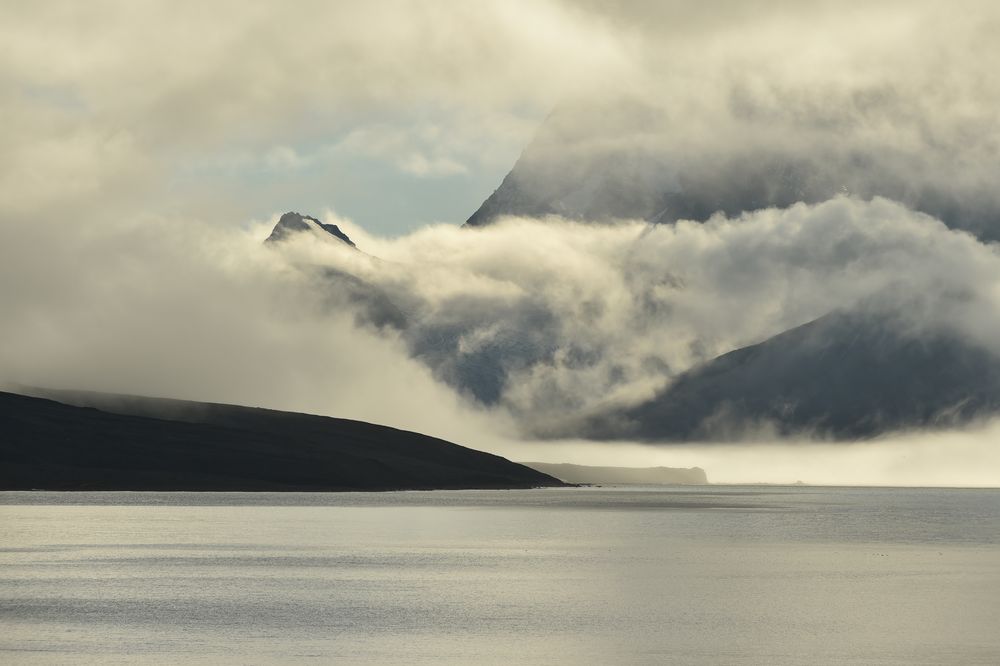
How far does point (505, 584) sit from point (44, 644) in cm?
4356

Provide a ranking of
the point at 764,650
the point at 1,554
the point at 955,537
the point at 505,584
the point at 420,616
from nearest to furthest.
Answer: the point at 764,650
the point at 420,616
the point at 505,584
the point at 1,554
the point at 955,537

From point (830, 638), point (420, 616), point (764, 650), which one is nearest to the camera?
point (764, 650)

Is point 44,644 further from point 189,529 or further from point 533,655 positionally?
point 189,529

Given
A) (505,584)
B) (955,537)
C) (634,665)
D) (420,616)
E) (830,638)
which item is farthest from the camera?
(955,537)

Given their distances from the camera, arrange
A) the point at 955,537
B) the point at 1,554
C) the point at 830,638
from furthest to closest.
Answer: the point at 955,537, the point at 1,554, the point at 830,638

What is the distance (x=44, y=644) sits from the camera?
71188 mm

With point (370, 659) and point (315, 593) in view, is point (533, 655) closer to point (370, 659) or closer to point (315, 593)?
point (370, 659)

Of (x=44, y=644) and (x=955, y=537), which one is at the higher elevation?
(x=955, y=537)

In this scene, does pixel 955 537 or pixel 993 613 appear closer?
pixel 993 613

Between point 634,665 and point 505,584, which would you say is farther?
point 505,584

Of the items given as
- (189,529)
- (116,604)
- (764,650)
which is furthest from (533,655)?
(189,529)

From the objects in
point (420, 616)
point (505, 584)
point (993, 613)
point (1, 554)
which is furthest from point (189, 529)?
point (993, 613)

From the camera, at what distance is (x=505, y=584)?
108062mm

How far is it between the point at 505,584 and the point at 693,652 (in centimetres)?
3919
